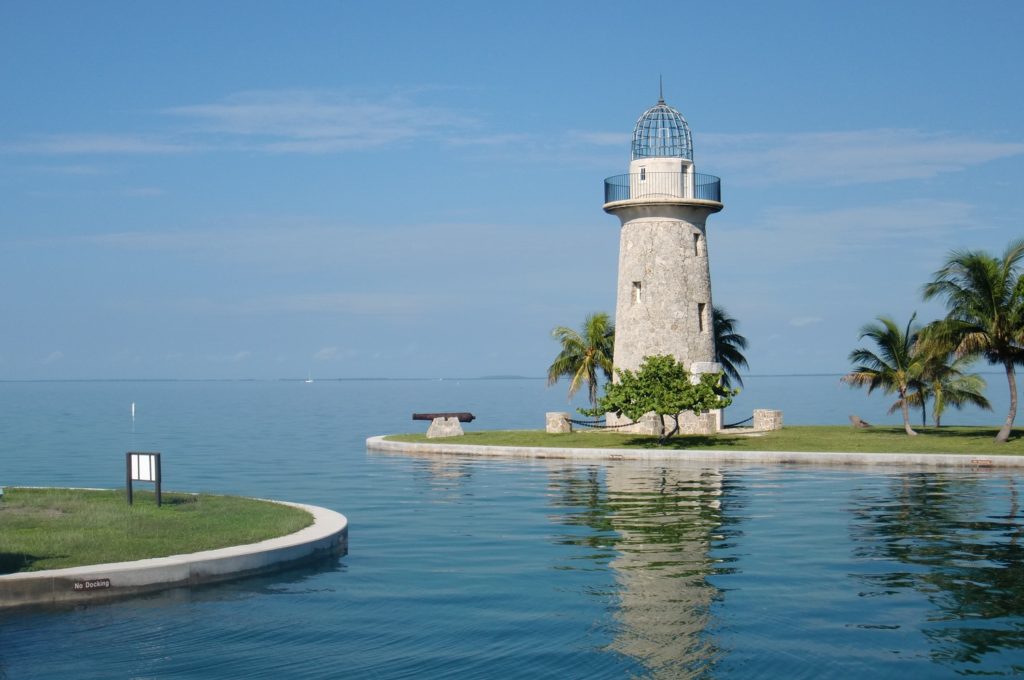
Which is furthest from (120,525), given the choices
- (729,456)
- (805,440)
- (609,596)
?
(805,440)

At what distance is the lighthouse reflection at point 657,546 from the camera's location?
41.1 ft

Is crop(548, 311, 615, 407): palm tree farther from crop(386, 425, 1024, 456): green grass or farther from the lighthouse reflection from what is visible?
the lighthouse reflection

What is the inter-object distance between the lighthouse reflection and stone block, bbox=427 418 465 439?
39.4 feet

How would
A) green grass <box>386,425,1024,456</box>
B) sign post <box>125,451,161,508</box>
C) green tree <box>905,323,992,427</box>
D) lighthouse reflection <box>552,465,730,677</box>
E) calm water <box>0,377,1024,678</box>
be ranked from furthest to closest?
green tree <box>905,323,992,427</box> < green grass <box>386,425,1024,456</box> < sign post <box>125,451,161,508</box> < lighthouse reflection <box>552,465,730,677</box> < calm water <box>0,377,1024,678</box>

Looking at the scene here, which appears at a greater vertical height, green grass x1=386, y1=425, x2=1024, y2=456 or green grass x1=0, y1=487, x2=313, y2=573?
green grass x1=386, y1=425, x2=1024, y2=456

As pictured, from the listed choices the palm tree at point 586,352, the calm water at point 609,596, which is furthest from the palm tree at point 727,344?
the calm water at point 609,596

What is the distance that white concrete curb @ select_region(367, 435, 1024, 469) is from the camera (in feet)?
107

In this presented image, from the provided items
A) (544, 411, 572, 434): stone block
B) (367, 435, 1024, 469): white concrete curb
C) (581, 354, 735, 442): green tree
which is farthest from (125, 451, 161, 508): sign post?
(544, 411, 572, 434): stone block

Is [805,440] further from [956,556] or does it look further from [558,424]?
[956,556]

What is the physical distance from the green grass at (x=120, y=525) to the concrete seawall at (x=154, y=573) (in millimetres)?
564

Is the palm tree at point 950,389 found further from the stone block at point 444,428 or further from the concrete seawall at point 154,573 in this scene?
the concrete seawall at point 154,573

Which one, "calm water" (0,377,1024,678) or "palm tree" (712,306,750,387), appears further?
"palm tree" (712,306,750,387)

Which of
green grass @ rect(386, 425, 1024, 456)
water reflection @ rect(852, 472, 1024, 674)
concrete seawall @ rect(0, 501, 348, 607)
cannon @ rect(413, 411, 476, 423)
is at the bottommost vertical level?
water reflection @ rect(852, 472, 1024, 674)

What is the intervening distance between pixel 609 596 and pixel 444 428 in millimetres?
29735
